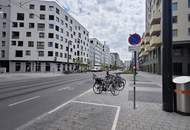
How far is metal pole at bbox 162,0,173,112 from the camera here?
673 centimetres

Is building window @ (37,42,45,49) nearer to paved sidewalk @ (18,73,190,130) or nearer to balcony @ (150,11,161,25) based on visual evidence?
balcony @ (150,11,161,25)

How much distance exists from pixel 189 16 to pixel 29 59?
150 feet

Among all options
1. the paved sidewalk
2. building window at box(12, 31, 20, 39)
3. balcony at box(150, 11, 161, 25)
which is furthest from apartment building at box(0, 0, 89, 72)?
the paved sidewalk

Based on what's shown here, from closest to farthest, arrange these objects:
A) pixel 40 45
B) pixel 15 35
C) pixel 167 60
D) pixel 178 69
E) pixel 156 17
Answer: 1. pixel 167 60
2. pixel 178 69
3. pixel 156 17
4. pixel 15 35
5. pixel 40 45

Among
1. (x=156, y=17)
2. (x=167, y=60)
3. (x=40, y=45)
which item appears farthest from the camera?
(x=40, y=45)

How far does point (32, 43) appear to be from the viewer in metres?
56.0

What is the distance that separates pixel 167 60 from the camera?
6836mm

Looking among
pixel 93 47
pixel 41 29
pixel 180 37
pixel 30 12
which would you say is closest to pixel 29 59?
pixel 41 29

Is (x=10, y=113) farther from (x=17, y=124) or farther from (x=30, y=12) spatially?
(x=30, y=12)

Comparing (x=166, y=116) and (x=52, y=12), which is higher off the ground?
(x=52, y=12)

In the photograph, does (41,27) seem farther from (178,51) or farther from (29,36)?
(178,51)

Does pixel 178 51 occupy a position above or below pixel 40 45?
below

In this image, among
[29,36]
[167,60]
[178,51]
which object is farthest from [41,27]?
[167,60]

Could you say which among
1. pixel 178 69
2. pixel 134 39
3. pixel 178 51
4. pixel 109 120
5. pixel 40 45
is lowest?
pixel 109 120
